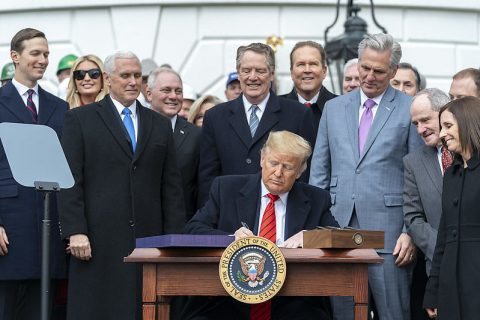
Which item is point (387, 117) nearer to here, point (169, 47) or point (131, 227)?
point (131, 227)

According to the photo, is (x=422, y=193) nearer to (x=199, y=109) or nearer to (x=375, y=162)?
(x=375, y=162)

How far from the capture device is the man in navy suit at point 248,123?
953cm

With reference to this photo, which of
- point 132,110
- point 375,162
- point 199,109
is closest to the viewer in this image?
point 375,162

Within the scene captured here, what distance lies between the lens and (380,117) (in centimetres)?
919

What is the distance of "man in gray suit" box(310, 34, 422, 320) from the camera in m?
8.91

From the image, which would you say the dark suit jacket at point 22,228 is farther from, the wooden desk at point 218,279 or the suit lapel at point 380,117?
the suit lapel at point 380,117

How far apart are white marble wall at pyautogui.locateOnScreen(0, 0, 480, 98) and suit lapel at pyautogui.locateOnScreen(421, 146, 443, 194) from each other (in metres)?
7.14

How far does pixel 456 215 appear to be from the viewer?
26.4ft

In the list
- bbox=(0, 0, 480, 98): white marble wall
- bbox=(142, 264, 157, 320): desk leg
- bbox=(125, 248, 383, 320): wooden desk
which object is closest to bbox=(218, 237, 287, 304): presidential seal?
bbox=(125, 248, 383, 320): wooden desk

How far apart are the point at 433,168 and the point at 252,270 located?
184 centimetres

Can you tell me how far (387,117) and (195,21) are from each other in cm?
736

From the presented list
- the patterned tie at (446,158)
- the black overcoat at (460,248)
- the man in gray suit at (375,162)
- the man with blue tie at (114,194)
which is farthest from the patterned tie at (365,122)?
the man with blue tie at (114,194)

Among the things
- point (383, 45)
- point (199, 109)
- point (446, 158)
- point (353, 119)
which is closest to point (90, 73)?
point (199, 109)

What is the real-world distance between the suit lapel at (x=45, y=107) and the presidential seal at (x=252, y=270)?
254 cm
